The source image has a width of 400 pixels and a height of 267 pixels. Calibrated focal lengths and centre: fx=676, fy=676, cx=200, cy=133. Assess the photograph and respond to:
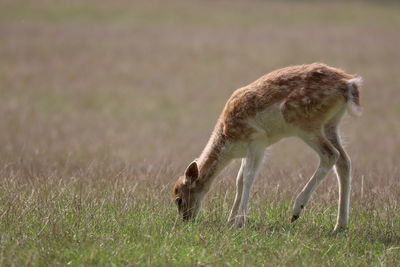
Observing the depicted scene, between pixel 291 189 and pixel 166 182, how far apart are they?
5.90 ft

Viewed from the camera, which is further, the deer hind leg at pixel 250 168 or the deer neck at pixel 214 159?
the deer neck at pixel 214 159

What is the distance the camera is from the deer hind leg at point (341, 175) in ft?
25.6

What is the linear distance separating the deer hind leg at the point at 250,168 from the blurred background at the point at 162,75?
3.02ft

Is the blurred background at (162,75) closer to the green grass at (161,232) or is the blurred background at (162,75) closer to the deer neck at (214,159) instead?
the deer neck at (214,159)

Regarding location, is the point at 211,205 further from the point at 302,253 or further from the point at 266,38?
the point at 266,38

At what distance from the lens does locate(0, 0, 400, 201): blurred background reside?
16.5m

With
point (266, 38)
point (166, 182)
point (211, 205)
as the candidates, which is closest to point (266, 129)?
point (211, 205)

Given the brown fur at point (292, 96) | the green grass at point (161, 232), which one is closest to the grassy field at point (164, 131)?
the green grass at point (161, 232)

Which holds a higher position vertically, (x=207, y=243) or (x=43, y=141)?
(x=207, y=243)

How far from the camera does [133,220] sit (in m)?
7.38

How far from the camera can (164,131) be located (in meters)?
21.8

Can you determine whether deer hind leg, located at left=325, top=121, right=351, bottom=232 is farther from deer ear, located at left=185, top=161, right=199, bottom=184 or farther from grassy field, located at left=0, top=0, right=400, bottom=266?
deer ear, located at left=185, top=161, right=199, bottom=184

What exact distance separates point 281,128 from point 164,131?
13.7 meters

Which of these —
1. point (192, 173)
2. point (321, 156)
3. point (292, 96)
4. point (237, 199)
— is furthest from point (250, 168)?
point (292, 96)
